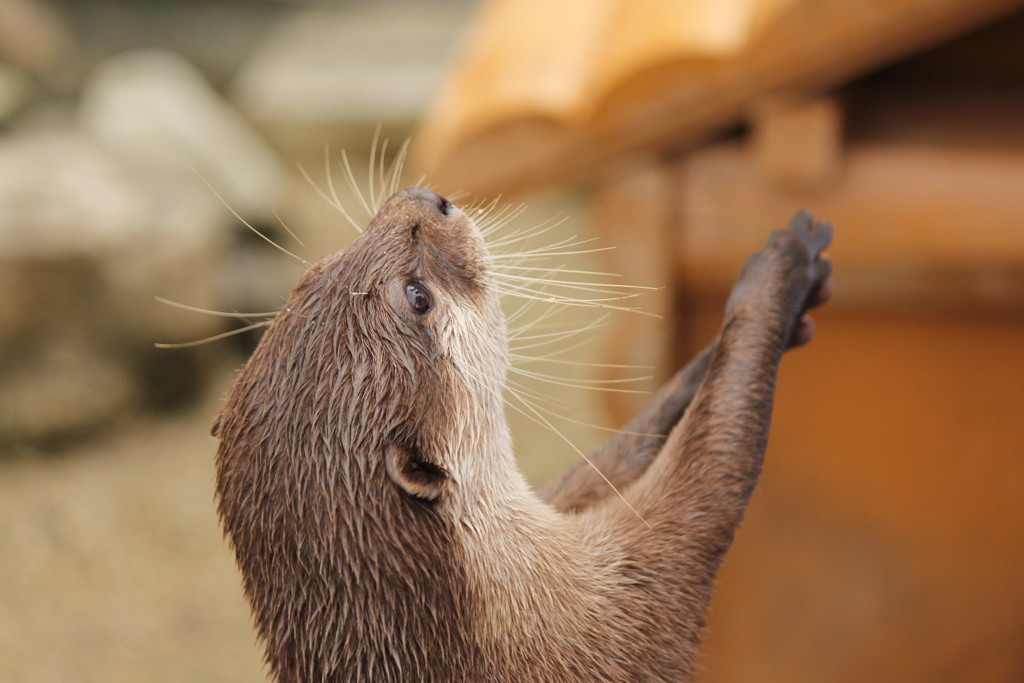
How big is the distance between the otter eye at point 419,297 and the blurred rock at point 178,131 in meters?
4.94

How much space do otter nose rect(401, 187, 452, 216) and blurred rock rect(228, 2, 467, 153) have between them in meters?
5.92

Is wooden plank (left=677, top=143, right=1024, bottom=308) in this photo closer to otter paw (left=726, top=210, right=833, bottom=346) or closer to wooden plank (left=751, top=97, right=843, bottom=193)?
wooden plank (left=751, top=97, right=843, bottom=193)

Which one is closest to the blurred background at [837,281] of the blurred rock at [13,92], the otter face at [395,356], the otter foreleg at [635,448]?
the otter face at [395,356]

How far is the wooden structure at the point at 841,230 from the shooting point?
204 centimetres

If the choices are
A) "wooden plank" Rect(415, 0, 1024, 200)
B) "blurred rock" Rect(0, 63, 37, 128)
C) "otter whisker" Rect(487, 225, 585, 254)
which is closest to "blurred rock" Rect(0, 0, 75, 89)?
"blurred rock" Rect(0, 63, 37, 128)

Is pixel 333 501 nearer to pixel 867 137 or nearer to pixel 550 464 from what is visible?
pixel 867 137

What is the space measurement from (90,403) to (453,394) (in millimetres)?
4532

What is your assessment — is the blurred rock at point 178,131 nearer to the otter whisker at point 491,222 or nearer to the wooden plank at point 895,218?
the wooden plank at point 895,218

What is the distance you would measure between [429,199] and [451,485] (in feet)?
1.14

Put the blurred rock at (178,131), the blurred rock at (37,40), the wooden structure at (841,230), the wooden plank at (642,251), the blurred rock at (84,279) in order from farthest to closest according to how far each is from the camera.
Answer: the blurred rock at (37,40) < the blurred rock at (178,131) < the blurred rock at (84,279) < the wooden plank at (642,251) < the wooden structure at (841,230)

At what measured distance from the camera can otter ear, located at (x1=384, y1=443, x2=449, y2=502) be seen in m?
1.11

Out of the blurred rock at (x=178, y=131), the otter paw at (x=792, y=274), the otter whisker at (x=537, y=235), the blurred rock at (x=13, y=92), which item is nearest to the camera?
the otter whisker at (x=537, y=235)

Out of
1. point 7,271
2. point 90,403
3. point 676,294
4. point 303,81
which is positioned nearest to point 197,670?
point 90,403

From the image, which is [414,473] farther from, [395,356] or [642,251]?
[642,251]
